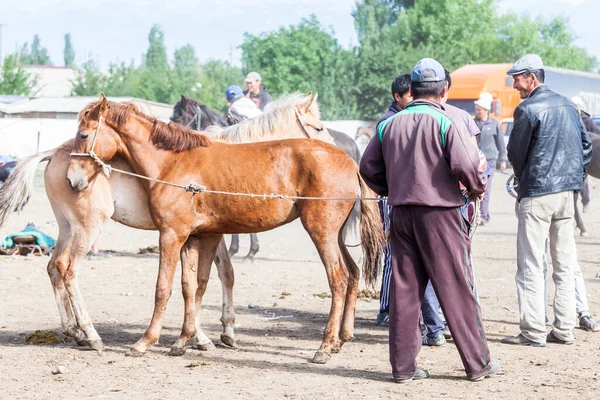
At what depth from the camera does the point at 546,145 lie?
696cm

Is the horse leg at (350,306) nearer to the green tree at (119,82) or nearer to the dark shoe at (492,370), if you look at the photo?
the dark shoe at (492,370)

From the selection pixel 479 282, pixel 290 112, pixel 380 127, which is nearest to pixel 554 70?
pixel 479 282

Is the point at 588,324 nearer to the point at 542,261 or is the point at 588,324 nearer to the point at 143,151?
the point at 542,261

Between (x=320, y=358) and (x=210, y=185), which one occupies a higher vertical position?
(x=210, y=185)

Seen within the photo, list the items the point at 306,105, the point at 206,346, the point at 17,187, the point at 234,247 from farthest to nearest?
the point at 234,247 < the point at 306,105 < the point at 17,187 < the point at 206,346

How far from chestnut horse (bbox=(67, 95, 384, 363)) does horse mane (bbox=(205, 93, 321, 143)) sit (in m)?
0.79

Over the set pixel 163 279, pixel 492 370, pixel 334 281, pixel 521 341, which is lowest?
pixel 521 341

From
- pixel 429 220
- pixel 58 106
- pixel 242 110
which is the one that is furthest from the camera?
pixel 58 106

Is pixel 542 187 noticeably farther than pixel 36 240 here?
No

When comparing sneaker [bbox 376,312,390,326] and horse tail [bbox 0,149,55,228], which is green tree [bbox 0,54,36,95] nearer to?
horse tail [bbox 0,149,55,228]

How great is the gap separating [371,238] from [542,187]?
1.51 metres

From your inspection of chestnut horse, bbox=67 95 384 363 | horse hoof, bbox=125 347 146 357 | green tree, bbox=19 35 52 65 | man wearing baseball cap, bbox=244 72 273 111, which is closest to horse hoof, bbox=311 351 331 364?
chestnut horse, bbox=67 95 384 363

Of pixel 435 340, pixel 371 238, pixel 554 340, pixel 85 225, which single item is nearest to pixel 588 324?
pixel 554 340

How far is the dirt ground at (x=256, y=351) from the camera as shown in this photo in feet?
19.3
